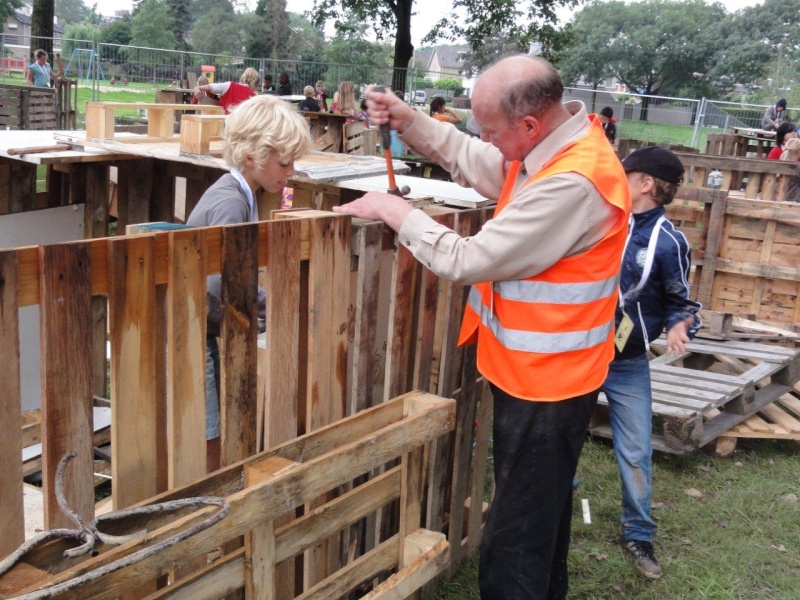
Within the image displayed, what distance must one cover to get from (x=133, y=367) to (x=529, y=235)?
3.90 ft

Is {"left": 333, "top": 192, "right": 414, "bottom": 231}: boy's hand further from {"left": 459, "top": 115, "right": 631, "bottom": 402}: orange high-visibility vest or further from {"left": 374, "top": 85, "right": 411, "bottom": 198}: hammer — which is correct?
{"left": 459, "top": 115, "right": 631, "bottom": 402}: orange high-visibility vest

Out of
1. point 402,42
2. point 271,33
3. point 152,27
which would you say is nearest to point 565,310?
point 402,42

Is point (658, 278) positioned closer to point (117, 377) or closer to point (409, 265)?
point (409, 265)

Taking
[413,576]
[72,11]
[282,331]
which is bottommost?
[413,576]

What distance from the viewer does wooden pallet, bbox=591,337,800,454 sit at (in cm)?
514

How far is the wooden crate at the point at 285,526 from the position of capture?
1672 mm

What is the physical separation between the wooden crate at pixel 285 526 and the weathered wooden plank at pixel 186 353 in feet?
0.71

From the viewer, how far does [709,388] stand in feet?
18.6

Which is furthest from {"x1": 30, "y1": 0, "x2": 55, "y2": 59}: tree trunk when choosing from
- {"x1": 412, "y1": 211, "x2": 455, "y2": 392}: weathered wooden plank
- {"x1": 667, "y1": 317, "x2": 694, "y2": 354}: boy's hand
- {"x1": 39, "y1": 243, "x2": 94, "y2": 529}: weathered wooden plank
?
{"x1": 39, "y1": 243, "x2": 94, "y2": 529}: weathered wooden plank

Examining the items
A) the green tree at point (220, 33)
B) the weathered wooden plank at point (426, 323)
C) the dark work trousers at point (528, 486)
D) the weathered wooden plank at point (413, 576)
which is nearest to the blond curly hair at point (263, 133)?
the weathered wooden plank at point (426, 323)

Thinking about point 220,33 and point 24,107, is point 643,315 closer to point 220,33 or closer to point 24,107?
point 24,107

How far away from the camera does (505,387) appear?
269 centimetres

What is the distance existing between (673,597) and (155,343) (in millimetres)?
2988

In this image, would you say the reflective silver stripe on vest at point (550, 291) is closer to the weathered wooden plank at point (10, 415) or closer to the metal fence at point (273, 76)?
the weathered wooden plank at point (10, 415)
